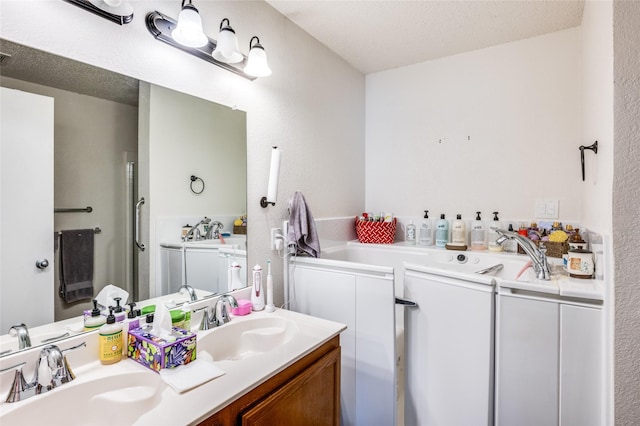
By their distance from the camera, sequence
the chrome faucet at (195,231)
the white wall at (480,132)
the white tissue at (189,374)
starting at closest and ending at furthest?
the white tissue at (189,374) → the chrome faucet at (195,231) → the white wall at (480,132)

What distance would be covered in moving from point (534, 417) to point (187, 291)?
1.53 meters

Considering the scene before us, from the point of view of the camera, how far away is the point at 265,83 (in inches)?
68.1

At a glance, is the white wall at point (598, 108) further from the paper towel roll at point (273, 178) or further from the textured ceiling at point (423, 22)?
the paper towel roll at point (273, 178)

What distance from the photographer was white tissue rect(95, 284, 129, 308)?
107 centimetres

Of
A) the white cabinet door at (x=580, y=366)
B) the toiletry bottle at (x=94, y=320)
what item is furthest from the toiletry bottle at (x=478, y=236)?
the toiletry bottle at (x=94, y=320)

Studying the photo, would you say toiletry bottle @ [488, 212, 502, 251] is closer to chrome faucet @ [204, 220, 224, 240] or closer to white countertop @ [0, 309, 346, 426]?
white countertop @ [0, 309, 346, 426]

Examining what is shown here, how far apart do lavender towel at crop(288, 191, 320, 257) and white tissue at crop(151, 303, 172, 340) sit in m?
0.79

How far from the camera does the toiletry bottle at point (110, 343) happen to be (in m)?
0.98

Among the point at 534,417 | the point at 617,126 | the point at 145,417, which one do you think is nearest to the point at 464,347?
the point at 534,417

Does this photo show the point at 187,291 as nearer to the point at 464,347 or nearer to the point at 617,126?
the point at 464,347

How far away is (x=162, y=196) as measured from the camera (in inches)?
49.8

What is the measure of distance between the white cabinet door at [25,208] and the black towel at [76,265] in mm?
31

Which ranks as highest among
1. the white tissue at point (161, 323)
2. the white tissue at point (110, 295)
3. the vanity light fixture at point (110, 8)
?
the vanity light fixture at point (110, 8)

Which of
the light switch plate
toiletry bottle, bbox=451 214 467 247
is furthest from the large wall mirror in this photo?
the light switch plate
